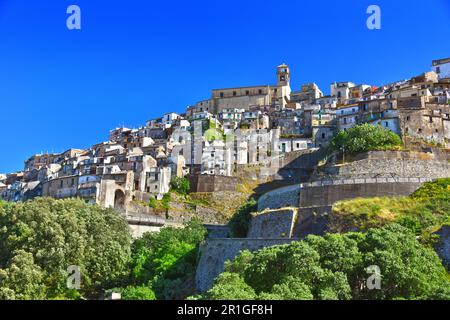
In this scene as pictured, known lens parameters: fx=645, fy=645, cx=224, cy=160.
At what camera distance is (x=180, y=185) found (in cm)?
6662

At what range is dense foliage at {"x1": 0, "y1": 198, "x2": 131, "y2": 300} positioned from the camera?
41.1 m

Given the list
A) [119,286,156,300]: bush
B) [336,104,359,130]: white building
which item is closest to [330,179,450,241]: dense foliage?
[119,286,156,300]: bush

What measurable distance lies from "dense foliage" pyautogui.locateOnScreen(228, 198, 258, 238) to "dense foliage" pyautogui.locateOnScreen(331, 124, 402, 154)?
1128 cm

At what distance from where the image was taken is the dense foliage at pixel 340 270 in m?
28.2

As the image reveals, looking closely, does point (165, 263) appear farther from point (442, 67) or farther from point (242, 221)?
point (442, 67)

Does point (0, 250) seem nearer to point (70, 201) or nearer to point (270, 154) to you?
point (70, 201)

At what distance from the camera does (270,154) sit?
75250 millimetres

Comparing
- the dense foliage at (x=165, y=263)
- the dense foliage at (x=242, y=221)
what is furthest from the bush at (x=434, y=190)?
the dense foliage at (x=165, y=263)

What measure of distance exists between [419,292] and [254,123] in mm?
55059

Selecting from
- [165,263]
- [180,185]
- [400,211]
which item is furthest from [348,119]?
[165,263]

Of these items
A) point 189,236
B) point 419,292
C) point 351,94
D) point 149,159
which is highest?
point 351,94

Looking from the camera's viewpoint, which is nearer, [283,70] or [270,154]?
[270,154]

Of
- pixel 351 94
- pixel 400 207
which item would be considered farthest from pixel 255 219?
pixel 351 94

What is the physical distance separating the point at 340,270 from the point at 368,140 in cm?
2965
